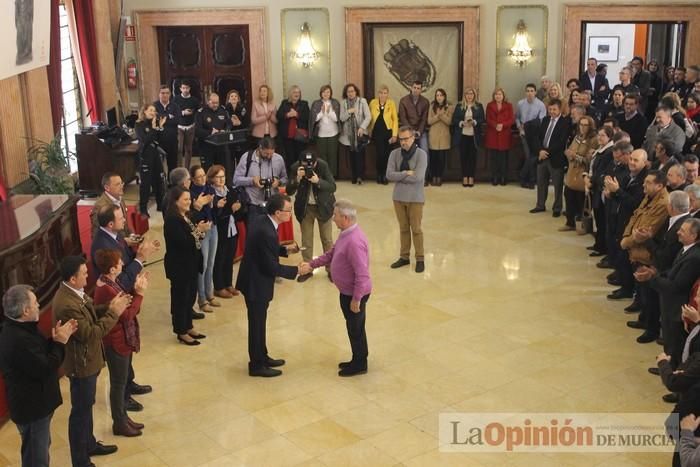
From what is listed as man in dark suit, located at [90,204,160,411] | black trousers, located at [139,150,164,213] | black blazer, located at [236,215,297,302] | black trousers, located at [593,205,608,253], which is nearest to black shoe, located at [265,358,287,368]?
black blazer, located at [236,215,297,302]

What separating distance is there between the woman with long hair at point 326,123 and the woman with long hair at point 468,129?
1927 mm

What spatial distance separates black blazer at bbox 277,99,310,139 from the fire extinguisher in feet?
9.05

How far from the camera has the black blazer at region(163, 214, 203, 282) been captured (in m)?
8.52

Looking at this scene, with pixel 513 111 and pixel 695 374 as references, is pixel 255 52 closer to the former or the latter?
pixel 513 111

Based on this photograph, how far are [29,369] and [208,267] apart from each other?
3884mm

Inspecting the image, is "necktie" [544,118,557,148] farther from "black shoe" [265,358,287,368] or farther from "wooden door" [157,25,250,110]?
"black shoe" [265,358,287,368]

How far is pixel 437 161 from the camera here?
51.1 ft

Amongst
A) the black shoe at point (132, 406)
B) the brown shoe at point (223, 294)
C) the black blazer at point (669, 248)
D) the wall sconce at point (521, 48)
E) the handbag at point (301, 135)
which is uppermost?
the wall sconce at point (521, 48)

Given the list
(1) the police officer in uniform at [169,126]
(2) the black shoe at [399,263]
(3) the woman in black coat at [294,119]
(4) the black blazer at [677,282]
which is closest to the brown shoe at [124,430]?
(4) the black blazer at [677,282]

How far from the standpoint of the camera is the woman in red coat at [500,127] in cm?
1520

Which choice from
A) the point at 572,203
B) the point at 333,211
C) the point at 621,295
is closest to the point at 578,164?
the point at 572,203

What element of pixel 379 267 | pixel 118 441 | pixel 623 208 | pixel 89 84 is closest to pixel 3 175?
pixel 89 84

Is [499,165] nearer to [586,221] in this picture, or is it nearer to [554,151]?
[554,151]

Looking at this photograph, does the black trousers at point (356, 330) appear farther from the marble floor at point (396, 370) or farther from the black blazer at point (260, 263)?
the black blazer at point (260, 263)
